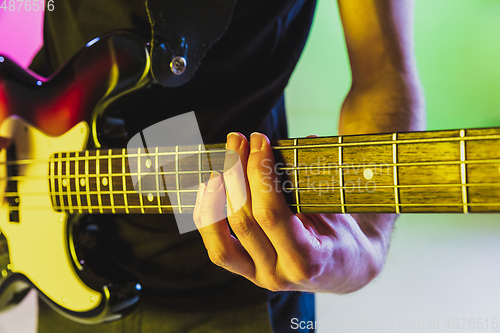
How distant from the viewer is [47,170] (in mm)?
561

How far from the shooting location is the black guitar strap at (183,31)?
54 cm

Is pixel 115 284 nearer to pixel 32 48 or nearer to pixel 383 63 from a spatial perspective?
pixel 383 63

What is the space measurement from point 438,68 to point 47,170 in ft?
5.68

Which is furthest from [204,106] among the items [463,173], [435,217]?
[435,217]

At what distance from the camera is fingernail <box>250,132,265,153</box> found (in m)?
0.35

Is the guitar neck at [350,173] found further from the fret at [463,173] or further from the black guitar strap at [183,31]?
the black guitar strap at [183,31]

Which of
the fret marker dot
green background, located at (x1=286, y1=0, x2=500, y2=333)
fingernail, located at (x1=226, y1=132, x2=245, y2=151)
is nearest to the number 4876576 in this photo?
fingernail, located at (x1=226, y1=132, x2=245, y2=151)

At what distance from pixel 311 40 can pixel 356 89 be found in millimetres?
1139

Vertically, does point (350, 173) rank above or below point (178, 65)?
below

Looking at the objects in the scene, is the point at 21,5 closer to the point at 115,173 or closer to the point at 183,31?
the point at 183,31

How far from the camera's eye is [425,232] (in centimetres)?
151

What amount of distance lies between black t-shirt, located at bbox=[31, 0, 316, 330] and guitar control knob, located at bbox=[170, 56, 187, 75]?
0.04 meters

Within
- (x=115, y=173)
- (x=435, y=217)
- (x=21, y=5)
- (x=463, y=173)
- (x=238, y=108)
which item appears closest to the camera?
(x=463, y=173)

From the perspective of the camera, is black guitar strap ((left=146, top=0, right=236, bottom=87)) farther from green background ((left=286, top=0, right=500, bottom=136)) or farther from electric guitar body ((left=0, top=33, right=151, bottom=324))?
green background ((left=286, top=0, right=500, bottom=136))
